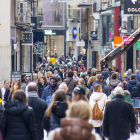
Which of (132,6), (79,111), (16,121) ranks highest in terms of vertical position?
(132,6)

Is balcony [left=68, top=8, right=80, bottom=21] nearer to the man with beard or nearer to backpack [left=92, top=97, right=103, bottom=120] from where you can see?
the man with beard

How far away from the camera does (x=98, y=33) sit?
1540 inches

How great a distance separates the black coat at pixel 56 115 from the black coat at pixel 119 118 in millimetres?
1011

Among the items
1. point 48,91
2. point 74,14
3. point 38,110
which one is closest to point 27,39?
point 48,91

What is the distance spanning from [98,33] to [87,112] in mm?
35491

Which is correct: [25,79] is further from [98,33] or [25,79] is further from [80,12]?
[80,12]

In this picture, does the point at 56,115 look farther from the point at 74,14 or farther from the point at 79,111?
the point at 74,14

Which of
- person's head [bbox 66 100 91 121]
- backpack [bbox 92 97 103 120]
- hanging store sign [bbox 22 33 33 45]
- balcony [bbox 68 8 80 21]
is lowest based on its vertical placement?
backpack [bbox 92 97 103 120]

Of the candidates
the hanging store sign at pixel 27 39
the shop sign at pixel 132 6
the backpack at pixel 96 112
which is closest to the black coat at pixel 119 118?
the backpack at pixel 96 112

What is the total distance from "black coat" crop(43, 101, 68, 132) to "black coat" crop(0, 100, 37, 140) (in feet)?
1.54

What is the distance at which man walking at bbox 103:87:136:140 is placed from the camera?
7195 mm

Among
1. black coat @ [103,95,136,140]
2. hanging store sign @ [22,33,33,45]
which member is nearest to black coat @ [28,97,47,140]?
black coat @ [103,95,136,140]

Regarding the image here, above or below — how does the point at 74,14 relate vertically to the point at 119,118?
above

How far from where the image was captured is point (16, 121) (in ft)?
20.6
